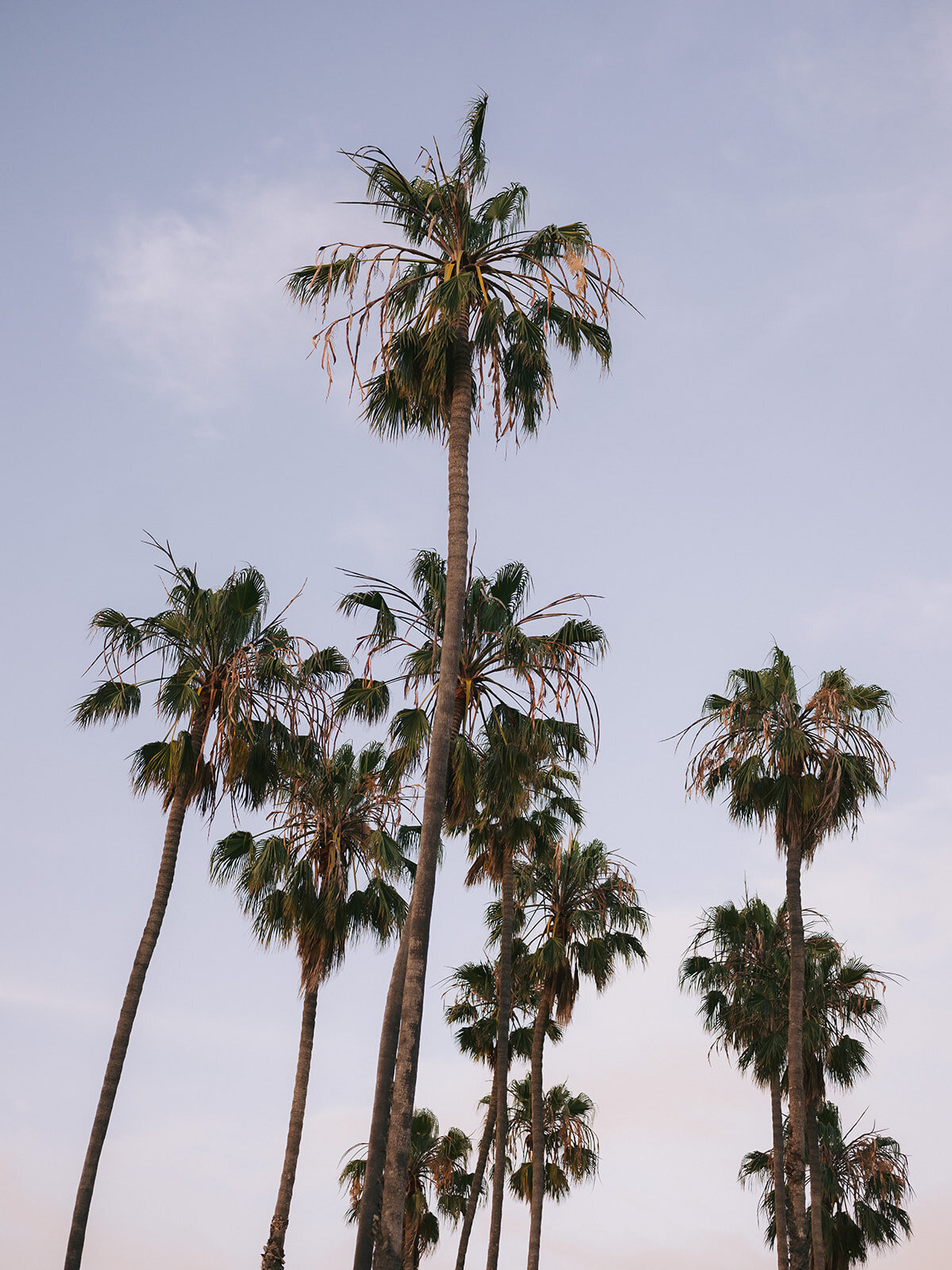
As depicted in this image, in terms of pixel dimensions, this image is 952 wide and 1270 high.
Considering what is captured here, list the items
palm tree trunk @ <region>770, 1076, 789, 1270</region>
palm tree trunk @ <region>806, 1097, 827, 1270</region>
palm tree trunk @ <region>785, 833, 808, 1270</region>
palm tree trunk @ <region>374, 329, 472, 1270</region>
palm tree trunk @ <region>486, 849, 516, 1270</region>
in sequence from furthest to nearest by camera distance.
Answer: palm tree trunk @ <region>770, 1076, 789, 1270</region> → palm tree trunk @ <region>806, 1097, 827, 1270</region> → palm tree trunk @ <region>486, 849, 516, 1270</region> → palm tree trunk @ <region>785, 833, 808, 1270</region> → palm tree trunk @ <region>374, 329, 472, 1270</region>

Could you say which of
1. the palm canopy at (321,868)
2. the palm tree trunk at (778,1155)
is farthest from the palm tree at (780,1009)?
the palm canopy at (321,868)

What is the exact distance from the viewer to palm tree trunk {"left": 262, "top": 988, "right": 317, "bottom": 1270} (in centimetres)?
2583

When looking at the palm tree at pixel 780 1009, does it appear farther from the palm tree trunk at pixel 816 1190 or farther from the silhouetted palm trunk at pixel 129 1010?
the silhouetted palm trunk at pixel 129 1010

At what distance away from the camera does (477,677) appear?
22.4m

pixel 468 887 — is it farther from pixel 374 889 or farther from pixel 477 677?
pixel 477 677

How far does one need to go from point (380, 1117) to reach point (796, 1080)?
30.4ft

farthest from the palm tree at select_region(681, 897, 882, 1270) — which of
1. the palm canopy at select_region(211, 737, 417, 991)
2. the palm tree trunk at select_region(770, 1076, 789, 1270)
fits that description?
the palm canopy at select_region(211, 737, 417, 991)

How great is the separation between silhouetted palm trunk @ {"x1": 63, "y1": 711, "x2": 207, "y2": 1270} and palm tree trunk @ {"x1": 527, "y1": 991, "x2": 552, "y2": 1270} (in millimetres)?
13591

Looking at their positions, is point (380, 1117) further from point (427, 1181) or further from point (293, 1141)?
point (427, 1181)

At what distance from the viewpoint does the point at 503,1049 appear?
29172 millimetres

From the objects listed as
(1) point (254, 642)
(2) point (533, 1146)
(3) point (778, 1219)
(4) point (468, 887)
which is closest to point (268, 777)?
(1) point (254, 642)

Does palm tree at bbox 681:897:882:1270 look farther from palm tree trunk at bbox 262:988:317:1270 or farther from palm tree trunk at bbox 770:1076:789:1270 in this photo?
palm tree trunk at bbox 262:988:317:1270

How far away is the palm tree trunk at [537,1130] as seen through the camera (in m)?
30.5

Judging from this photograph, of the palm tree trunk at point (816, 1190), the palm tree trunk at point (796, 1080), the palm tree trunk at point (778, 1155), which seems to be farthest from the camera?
the palm tree trunk at point (778, 1155)
